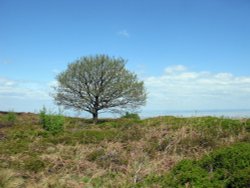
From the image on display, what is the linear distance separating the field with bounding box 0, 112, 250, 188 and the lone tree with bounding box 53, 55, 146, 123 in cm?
2027

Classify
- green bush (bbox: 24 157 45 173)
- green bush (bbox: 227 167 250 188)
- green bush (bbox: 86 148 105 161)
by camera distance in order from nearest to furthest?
green bush (bbox: 227 167 250 188), green bush (bbox: 24 157 45 173), green bush (bbox: 86 148 105 161)

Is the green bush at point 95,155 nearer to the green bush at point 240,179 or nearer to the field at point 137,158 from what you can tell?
the field at point 137,158

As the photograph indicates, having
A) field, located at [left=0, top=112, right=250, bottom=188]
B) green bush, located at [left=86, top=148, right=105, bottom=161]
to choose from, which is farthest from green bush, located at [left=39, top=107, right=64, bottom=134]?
green bush, located at [left=86, top=148, right=105, bottom=161]

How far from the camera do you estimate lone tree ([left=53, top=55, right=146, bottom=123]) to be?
1457 inches

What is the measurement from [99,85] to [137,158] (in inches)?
1060

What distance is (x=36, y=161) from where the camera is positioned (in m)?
10.4

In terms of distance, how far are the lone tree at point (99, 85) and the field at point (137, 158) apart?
66.5ft

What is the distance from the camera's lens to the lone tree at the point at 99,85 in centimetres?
3700

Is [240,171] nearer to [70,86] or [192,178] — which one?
[192,178]

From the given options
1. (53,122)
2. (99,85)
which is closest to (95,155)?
(53,122)

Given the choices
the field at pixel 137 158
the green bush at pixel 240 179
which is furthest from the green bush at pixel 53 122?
the green bush at pixel 240 179

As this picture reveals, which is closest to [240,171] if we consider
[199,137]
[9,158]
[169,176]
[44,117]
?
[169,176]

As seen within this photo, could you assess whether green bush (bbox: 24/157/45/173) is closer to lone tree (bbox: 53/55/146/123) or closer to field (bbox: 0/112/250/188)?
field (bbox: 0/112/250/188)

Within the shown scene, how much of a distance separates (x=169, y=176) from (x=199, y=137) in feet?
15.5
